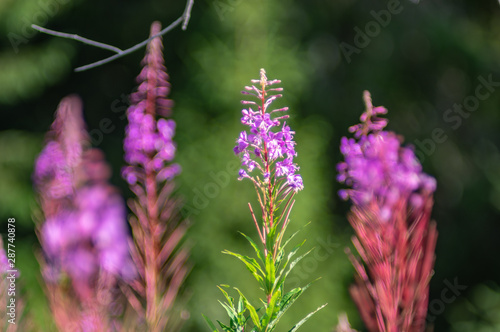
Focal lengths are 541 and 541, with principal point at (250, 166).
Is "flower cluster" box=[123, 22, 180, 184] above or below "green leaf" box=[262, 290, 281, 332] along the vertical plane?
above

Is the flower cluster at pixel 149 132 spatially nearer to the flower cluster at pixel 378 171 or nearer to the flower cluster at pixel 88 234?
the flower cluster at pixel 88 234

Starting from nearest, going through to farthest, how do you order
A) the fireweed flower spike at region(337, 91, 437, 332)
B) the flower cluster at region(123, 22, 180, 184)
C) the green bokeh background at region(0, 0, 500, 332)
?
the fireweed flower spike at region(337, 91, 437, 332) → the flower cluster at region(123, 22, 180, 184) → the green bokeh background at region(0, 0, 500, 332)

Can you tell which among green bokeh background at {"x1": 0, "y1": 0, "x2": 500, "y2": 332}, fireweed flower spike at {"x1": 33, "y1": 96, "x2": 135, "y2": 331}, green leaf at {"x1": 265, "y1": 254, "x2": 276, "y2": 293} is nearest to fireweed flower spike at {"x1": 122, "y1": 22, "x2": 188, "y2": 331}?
fireweed flower spike at {"x1": 33, "y1": 96, "x2": 135, "y2": 331}

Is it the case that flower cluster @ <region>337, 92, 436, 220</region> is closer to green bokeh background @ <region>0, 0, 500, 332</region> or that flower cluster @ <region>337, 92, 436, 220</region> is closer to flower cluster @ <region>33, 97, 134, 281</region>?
flower cluster @ <region>33, 97, 134, 281</region>

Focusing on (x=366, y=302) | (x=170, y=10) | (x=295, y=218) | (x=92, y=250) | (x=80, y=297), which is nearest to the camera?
(x=366, y=302)

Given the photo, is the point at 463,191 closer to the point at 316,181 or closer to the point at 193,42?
the point at 316,181

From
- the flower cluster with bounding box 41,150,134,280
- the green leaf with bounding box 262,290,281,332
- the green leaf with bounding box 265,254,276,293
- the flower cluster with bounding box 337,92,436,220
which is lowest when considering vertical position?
the green leaf with bounding box 262,290,281,332

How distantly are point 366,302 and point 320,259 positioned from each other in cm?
299

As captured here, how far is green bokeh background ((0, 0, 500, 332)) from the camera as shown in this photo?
439cm

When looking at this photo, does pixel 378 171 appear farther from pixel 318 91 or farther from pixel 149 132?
pixel 318 91

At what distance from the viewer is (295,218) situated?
4176mm

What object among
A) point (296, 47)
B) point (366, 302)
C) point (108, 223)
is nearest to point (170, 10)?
point (296, 47)

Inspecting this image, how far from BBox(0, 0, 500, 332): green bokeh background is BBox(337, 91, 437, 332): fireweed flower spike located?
9.07 feet

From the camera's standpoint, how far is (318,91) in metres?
5.36
